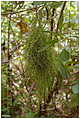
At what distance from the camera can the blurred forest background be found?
32.4 inches

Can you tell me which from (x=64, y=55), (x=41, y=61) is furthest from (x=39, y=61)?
(x=64, y=55)

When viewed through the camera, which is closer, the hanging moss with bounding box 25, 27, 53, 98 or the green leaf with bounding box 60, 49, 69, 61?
the hanging moss with bounding box 25, 27, 53, 98

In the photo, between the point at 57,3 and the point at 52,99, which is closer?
the point at 57,3

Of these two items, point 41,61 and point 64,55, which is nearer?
point 41,61

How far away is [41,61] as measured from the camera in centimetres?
82

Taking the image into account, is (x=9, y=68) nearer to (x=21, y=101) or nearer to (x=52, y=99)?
(x=21, y=101)

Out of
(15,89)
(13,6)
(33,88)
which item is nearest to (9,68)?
(15,89)

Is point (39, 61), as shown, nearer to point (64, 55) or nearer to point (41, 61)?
point (41, 61)

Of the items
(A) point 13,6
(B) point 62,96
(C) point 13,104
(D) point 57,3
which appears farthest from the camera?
(C) point 13,104

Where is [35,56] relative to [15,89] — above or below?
above

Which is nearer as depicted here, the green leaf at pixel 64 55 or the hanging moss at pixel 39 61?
the hanging moss at pixel 39 61

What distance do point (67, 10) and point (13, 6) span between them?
0.33 meters

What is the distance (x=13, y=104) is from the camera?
1.35m

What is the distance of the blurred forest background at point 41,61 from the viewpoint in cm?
82
